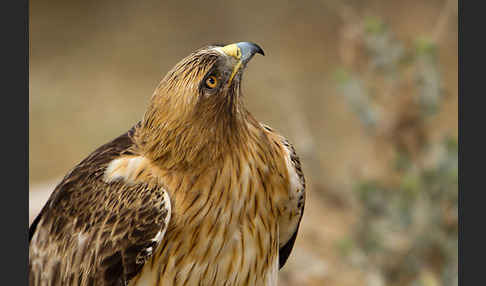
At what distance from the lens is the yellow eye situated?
2230 mm

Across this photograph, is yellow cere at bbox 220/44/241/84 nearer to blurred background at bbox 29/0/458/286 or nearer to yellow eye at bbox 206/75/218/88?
yellow eye at bbox 206/75/218/88

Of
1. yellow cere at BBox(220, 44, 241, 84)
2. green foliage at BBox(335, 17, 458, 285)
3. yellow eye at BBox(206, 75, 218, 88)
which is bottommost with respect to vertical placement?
green foliage at BBox(335, 17, 458, 285)

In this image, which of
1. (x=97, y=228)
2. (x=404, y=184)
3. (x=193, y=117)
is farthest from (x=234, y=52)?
(x=404, y=184)

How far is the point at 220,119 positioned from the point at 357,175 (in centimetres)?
303

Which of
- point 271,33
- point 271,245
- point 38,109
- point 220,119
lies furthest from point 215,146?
point 38,109

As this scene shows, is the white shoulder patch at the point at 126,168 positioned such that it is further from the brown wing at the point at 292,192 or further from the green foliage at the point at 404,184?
the green foliage at the point at 404,184

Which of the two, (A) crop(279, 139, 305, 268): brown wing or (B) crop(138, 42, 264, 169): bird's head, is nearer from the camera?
(B) crop(138, 42, 264, 169): bird's head

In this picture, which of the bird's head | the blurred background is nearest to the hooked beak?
the bird's head

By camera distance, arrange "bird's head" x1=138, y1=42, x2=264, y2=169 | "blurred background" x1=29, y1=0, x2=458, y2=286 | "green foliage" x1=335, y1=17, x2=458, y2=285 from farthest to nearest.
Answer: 1. "blurred background" x1=29, y1=0, x2=458, y2=286
2. "green foliage" x1=335, y1=17, x2=458, y2=285
3. "bird's head" x1=138, y1=42, x2=264, y2=169

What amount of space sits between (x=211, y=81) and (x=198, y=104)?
3.3 inches

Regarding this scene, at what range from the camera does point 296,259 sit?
204 inches

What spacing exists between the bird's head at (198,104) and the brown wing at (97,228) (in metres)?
0.16

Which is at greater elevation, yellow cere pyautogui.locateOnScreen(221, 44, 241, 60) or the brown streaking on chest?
yellow cere pyautogui.locateOnScreen(221, 44, 241, 60)

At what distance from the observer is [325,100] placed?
7301 millimetres
